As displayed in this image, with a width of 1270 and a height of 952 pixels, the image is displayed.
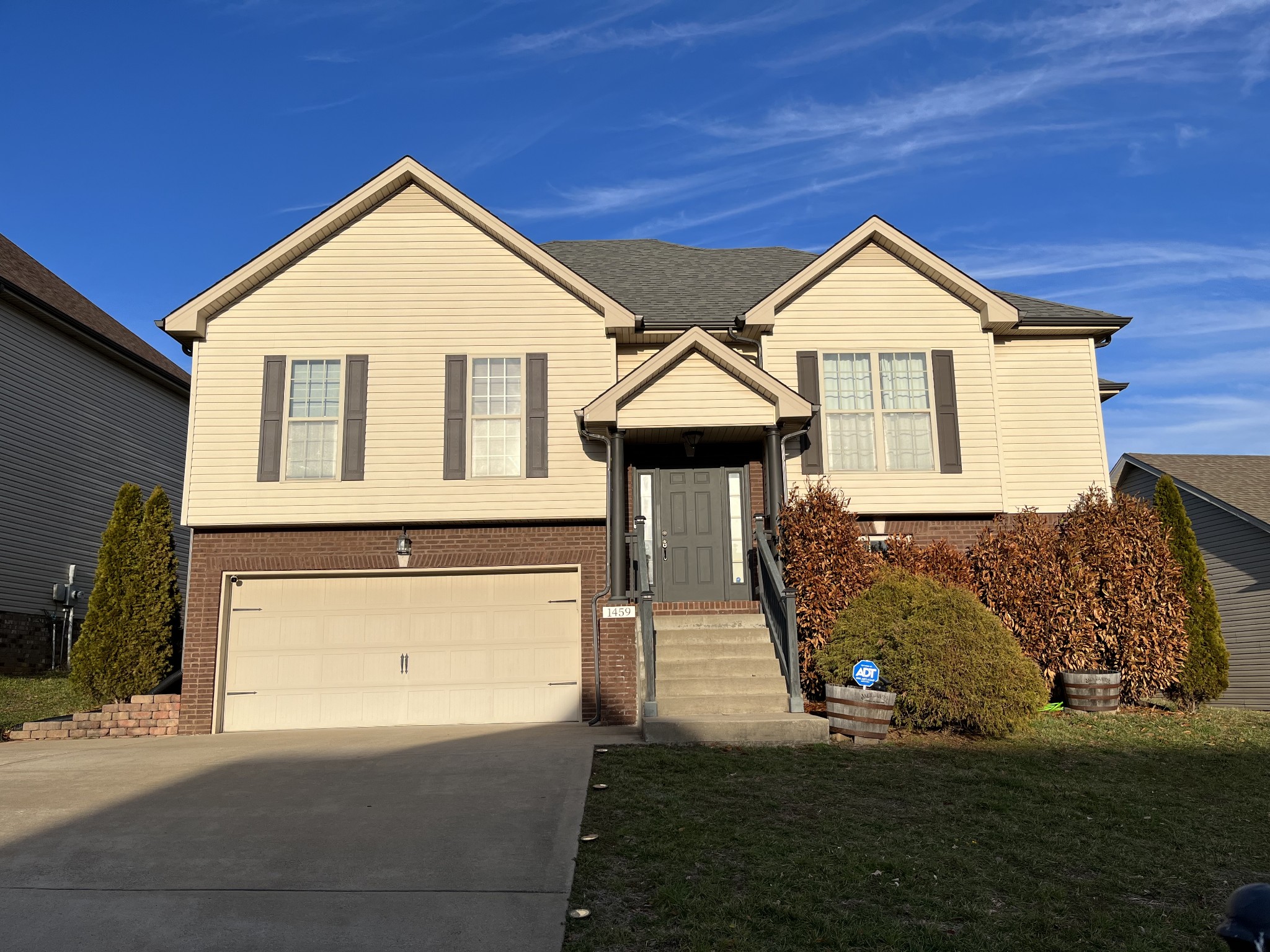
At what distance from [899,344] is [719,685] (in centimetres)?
607

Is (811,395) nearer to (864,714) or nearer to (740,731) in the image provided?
(864,714)

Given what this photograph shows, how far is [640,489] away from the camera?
13289 millimetres

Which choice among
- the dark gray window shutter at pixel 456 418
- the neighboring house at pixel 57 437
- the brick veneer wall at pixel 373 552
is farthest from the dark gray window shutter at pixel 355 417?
the neighboring house at pixel 57 437

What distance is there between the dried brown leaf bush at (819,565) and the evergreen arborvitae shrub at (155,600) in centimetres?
835

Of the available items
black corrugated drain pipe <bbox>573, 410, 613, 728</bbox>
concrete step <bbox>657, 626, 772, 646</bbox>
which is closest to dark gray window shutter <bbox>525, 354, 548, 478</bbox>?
black corrugated drain pipe <bbox>573, 410, 613, 728</bbox>

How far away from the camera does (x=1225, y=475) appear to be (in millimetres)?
19094

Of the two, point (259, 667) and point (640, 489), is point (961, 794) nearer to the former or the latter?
point (640, 489)

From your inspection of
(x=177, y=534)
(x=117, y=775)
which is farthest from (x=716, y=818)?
(x=177, y=534)

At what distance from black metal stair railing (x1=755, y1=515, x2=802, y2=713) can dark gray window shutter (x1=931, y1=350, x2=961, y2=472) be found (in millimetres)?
2839

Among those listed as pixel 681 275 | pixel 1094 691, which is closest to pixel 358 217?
pixel 681 275

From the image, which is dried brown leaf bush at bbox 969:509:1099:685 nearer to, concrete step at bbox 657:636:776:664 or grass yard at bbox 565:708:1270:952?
grass yard at bbox 565:708:1270:952

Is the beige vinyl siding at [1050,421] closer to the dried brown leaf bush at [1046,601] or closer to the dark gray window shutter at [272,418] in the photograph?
the dried brown leaf bush at [1046,601]

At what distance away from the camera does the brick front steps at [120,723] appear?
37.6 feet

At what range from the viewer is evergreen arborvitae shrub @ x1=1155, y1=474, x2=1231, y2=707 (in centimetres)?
1215
